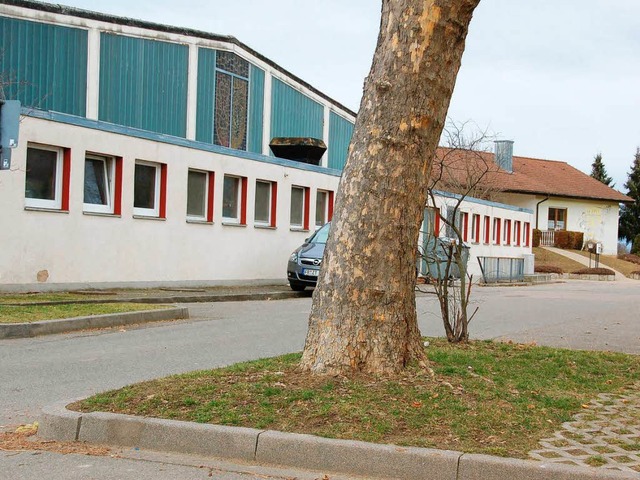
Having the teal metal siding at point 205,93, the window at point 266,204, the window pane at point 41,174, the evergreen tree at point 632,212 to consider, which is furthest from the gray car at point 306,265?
the evergreen tree at point 632,212

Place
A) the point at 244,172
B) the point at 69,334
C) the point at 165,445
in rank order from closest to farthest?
the point at 165,445, the point at 69,334, the point at 244,172

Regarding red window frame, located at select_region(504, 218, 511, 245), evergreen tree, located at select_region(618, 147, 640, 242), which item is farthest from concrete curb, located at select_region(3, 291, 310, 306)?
evergreen tree, located at select_region(618, 147, 640, 242)

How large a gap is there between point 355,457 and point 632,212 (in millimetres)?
98916

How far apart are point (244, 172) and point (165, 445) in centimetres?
2119

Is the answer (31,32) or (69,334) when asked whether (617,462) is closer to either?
(69,334)

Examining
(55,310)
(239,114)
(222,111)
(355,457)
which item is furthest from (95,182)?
(355,457)

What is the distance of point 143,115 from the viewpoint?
2833 cm

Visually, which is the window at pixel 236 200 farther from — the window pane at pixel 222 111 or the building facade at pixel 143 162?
the window pane at pixel 222 111

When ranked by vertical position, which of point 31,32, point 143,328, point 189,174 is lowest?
point 143,328

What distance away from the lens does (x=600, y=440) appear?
20.8 ft

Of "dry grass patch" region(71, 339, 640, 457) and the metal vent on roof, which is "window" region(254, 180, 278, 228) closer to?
"dry grass patch" region(71, 339, 640, 457)

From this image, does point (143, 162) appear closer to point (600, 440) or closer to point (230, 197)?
point (230, 197)

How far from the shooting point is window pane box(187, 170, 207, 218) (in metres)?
25.7

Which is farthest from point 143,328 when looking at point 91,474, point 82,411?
point 91,474
